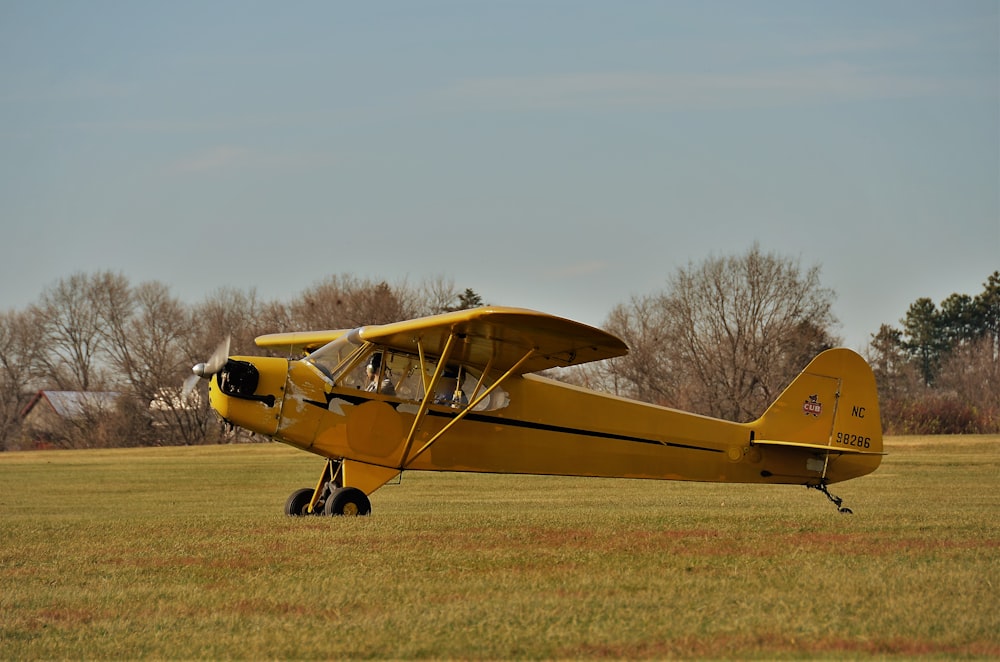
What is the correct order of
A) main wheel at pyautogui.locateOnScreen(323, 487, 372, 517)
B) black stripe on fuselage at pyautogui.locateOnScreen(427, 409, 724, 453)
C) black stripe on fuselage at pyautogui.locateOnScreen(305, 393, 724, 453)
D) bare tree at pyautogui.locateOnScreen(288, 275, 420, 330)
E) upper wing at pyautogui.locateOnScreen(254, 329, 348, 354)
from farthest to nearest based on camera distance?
bare tree at pyautogui.locateOnScreen(288, 275, 420, 330) < upper wing at pyautogui.locateOnScreen(254, 329, 348, 354) < black stripe on fuselage at pyautogui.locateOnScreen(427, 409, 724, 453) < black stripe on fuselage at pyautogui.locateOnScreen(305, 393, 724, 453) < main wheel at pyautogui.locateOnScreen(323, 487, 372, 517)

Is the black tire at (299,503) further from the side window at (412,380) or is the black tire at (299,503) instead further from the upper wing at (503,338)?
the upper wing at (503,338)

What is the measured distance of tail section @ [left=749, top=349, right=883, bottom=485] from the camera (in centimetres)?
1627

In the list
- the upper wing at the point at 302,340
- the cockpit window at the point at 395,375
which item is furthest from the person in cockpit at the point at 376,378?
the upper wing at the point at 302,340

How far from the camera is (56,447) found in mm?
82312

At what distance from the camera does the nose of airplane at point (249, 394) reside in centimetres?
1372

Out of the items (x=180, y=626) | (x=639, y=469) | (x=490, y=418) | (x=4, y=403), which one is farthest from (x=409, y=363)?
(x=4, y=403)

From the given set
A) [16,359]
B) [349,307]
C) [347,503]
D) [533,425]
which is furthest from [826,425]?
[16,359]

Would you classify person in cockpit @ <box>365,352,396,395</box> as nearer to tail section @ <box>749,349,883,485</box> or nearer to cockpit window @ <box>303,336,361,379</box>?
cockpit window @ <box>303,336,361,379</box>

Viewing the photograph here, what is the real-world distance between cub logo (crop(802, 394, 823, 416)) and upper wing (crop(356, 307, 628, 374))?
383 centimetres

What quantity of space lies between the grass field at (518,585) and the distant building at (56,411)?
7243cm

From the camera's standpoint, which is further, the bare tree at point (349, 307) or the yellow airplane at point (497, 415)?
the bare tree at point (349, 307)

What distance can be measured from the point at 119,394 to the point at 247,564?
77.6 meters

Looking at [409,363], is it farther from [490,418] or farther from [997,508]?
[997,508]

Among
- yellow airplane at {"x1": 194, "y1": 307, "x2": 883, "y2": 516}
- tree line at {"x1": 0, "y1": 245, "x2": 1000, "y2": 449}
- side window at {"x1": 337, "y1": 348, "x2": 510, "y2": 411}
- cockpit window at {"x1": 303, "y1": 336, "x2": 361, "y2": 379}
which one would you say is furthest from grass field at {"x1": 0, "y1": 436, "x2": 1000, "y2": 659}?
tree line at {"x1": 0, "y1": 245, "x2": 1000, "y2": 449}
